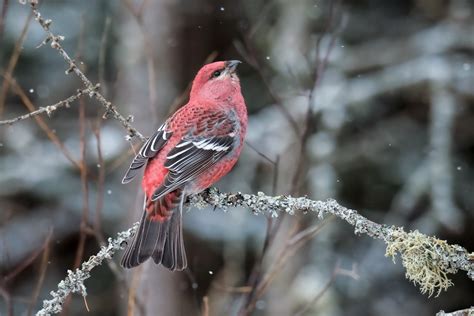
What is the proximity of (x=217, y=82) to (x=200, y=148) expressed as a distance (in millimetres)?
603

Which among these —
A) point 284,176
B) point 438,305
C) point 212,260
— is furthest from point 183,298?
point 438,305

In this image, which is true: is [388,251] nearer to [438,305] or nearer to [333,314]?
[333,314]

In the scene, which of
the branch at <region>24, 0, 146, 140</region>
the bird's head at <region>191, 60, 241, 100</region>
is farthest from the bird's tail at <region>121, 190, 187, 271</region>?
the bird's head at <region>191, 60, 241, 100</region>

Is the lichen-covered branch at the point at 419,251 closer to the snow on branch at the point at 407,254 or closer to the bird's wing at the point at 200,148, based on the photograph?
the snow on branch at the point at 407,254

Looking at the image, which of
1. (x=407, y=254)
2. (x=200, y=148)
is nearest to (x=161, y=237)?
(x=200, y=148)

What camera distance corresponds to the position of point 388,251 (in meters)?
2.82

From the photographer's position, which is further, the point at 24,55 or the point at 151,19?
the point at 24,55

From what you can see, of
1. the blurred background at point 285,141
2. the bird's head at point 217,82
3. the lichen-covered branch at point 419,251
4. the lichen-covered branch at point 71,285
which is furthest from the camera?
the blurred background at point 285,141

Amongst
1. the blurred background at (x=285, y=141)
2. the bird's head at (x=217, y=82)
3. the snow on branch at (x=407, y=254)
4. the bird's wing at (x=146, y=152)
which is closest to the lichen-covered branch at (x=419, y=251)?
the snow on branch at (x=407, y=254)

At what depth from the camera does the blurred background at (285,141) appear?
271 inches

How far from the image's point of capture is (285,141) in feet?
24.2

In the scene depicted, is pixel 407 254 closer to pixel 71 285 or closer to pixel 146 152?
pixel 71 285

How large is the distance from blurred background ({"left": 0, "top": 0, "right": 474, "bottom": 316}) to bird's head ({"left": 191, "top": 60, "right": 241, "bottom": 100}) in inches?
77.5

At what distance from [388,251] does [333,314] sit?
15.4 feet
